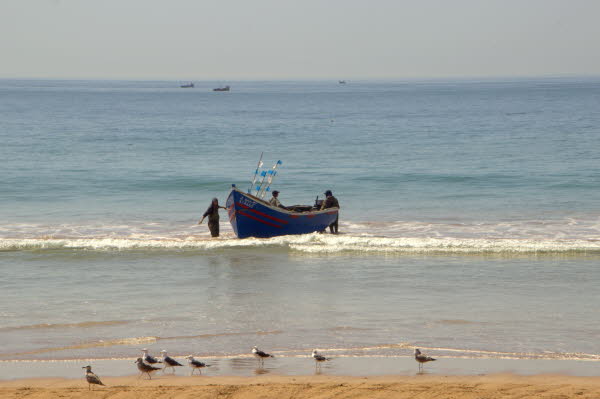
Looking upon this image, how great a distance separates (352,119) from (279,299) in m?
65.1

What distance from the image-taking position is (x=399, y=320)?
12938 mm

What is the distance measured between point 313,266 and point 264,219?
10.3 feet

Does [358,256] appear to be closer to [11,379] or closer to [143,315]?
[143,315]

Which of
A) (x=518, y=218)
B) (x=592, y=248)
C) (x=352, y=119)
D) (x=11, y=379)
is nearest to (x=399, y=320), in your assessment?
(x=11, y=379)

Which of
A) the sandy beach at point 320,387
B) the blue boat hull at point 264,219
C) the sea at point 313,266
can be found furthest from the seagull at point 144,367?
the blue boat hull at point 264,219

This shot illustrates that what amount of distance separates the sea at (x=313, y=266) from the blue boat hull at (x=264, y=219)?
325 mm

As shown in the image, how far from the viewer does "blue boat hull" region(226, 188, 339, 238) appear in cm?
2052

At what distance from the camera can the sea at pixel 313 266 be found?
11.5 metres

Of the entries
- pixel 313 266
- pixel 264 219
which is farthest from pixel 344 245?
pixel 313 266

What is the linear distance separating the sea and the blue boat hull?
0.32 metres

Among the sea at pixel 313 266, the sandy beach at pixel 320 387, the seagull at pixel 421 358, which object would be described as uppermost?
the sea at pixel 313 266

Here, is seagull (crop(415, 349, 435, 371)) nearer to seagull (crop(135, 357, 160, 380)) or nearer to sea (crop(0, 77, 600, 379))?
sea (crop(0, 77, 600, 379))

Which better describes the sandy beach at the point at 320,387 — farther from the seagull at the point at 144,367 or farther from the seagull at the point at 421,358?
the seagull at the point at 421,358

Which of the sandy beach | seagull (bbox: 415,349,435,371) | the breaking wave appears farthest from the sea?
the sandy beach
